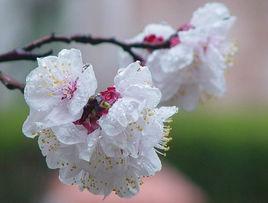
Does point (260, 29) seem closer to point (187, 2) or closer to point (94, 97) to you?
point (187, 2)

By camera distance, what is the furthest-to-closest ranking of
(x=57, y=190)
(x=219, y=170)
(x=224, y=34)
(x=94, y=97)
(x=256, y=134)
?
(x=256, y=134), (x=219, y=170), (x=57, y=190), (x=224, y=34), (x=94, y=97)

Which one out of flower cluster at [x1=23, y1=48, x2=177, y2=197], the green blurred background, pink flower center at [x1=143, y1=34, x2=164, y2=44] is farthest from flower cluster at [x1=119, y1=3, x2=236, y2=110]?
the green blurred background

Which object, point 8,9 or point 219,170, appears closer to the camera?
point 219,170

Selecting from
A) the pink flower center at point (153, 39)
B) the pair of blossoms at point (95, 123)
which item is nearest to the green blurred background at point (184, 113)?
the pink flower center at point (153, 39)

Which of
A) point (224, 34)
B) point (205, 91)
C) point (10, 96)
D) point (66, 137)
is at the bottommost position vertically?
point (10, 96)

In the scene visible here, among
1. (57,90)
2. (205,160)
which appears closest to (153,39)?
(57,90)

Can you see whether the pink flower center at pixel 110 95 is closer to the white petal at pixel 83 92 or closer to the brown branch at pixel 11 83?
the white petal at pixel 83 92

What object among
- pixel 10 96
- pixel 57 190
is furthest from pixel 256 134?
pixel 10 96
